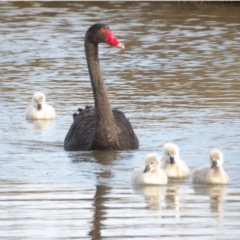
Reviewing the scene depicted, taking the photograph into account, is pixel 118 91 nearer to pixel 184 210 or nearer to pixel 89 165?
pixel 89 165

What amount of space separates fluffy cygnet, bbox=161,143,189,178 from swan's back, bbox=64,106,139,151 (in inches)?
59.0

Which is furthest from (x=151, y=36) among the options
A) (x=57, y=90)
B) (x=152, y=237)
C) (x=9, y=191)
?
(x=152, y=237)

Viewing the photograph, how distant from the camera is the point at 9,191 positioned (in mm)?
9070

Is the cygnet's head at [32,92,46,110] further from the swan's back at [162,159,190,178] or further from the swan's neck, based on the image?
the swan's back at [162,159,190,178]

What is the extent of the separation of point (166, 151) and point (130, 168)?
24.4 inches

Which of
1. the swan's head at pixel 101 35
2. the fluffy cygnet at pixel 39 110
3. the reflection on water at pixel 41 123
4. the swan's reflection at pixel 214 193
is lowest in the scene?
the reflection on water at pixel 41 123

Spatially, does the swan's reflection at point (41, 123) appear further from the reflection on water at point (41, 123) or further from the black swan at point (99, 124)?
the black swan at point (99, 124)

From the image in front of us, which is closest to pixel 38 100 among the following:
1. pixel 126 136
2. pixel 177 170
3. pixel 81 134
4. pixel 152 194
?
pixel 81 134

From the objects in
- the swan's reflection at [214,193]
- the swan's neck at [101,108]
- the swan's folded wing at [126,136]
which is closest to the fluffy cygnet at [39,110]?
the swan's neck at [101,108]

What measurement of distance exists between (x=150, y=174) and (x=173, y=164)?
518 millimetres

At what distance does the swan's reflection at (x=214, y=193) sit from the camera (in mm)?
8345

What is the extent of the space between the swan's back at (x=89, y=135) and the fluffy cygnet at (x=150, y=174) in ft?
6.45

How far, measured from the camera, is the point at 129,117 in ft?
44.5

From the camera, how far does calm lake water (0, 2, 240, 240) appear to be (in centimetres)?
783
